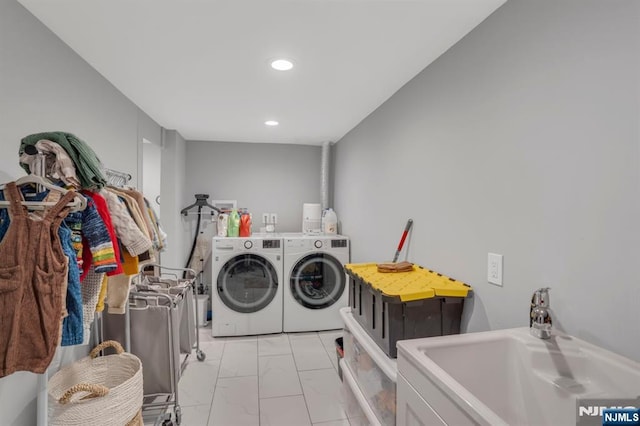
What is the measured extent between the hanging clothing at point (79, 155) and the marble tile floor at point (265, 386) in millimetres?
1543

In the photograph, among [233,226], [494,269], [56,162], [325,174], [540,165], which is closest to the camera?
[540,165]

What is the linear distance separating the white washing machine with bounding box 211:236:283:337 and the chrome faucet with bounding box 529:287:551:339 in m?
2.60

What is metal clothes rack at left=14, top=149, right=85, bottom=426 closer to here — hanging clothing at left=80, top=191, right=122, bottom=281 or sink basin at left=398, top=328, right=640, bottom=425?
hanging clothing at left=80, top=191, right=122, bottom=281

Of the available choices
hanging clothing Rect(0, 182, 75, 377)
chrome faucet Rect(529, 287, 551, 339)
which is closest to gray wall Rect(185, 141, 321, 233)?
hanging clothing Rect(0, 182, 75, 377)

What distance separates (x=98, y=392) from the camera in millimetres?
1475

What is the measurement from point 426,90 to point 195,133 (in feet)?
8.86

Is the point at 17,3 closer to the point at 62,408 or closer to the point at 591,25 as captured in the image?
the point at 62,408

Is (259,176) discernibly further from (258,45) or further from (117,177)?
(258,45)

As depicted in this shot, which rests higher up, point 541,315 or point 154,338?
point 541,315

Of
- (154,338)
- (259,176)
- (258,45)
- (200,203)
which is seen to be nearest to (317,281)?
(259,176)

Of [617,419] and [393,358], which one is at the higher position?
[617,419]

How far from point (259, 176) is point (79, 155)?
2848mm

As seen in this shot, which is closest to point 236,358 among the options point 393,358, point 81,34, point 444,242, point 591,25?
point 393,358

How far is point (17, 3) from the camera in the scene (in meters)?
1.37
